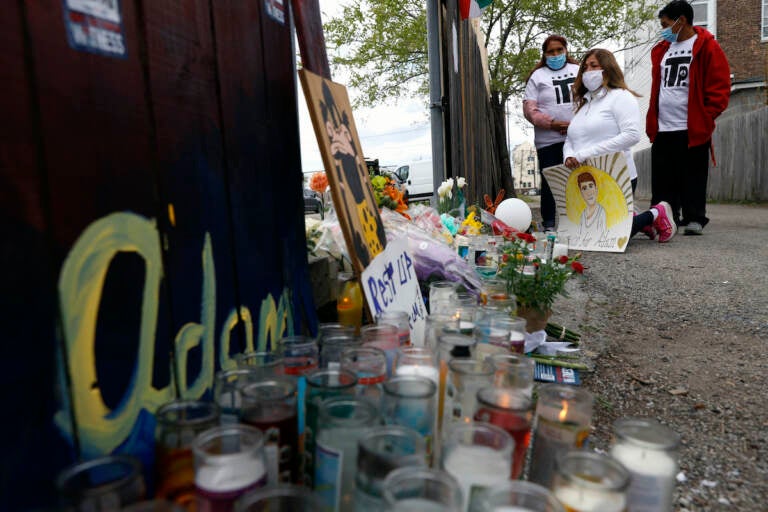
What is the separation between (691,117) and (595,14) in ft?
25.0

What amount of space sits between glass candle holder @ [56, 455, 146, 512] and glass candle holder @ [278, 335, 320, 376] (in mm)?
563

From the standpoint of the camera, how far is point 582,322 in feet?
10.3

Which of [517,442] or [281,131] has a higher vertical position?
[281,131]

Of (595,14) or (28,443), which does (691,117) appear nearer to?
(28,443)

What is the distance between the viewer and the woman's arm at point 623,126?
5006mm

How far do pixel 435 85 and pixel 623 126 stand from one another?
6.59 feet

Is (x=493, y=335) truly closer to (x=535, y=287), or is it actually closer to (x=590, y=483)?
(x=590, y=483)

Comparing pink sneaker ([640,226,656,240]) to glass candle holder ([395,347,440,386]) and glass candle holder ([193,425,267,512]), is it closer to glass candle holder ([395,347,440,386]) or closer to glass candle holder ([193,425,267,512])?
glass candle holder ([395,347,440,386])

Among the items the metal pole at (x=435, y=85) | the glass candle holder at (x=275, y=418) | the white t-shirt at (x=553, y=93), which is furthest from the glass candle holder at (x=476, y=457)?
the white t-shirt at (x=553, y=93)

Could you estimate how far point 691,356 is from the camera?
2.61 meters

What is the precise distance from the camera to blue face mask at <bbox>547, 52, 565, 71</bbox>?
583 cm

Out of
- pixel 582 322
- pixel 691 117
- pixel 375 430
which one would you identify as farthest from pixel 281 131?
pixel 691 117

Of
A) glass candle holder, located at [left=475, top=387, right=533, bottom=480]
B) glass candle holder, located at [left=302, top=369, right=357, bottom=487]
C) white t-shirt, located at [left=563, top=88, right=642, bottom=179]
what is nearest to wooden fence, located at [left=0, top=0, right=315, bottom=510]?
glass candle holder, located at [left=302, top=369, right=357, bottom=487]

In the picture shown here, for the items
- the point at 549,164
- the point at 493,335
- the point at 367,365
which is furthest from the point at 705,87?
the point at 367,365
